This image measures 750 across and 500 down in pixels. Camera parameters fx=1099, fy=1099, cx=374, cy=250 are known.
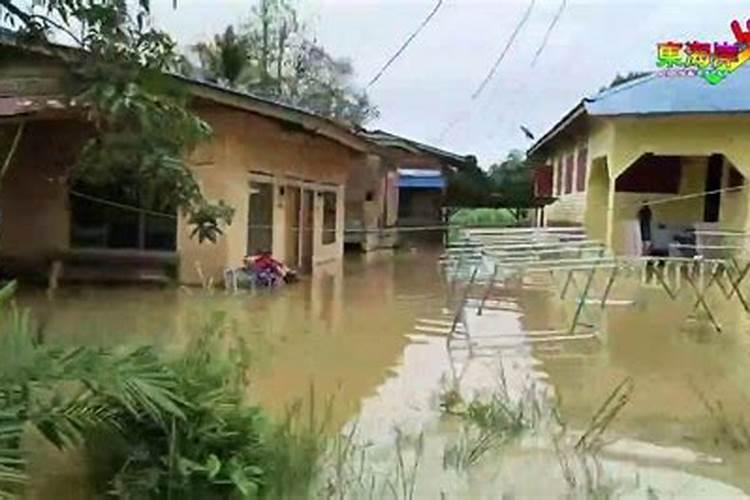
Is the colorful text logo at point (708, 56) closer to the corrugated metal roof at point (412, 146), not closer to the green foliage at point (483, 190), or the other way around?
the corrugated metal roof at point (412, 146)

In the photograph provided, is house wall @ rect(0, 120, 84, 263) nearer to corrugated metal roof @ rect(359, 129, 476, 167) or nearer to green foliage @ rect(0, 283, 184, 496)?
corrugated metal roof @ rect(359, 129, 476, 167)

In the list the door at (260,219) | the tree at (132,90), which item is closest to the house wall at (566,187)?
the door at (260,219)

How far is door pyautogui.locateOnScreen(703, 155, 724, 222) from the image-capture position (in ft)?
76.1

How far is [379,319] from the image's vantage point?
501 inches

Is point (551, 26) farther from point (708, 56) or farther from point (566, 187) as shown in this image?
point (566, 187)

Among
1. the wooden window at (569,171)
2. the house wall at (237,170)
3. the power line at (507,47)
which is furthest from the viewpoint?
the wooden window at (569,171)

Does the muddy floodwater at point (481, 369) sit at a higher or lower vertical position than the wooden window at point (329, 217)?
lower

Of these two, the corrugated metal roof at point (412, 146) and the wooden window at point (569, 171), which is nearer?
the corrugated metal roof at point (412, 146)

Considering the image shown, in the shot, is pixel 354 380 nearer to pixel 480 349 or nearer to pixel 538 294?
pixel 480 349

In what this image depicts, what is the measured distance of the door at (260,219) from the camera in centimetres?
1645

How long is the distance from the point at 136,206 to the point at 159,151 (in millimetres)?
9784

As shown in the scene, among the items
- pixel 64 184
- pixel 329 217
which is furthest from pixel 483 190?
pixel 64 184

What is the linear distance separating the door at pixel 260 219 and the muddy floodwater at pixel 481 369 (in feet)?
4.40

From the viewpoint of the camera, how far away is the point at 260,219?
16.9 m
